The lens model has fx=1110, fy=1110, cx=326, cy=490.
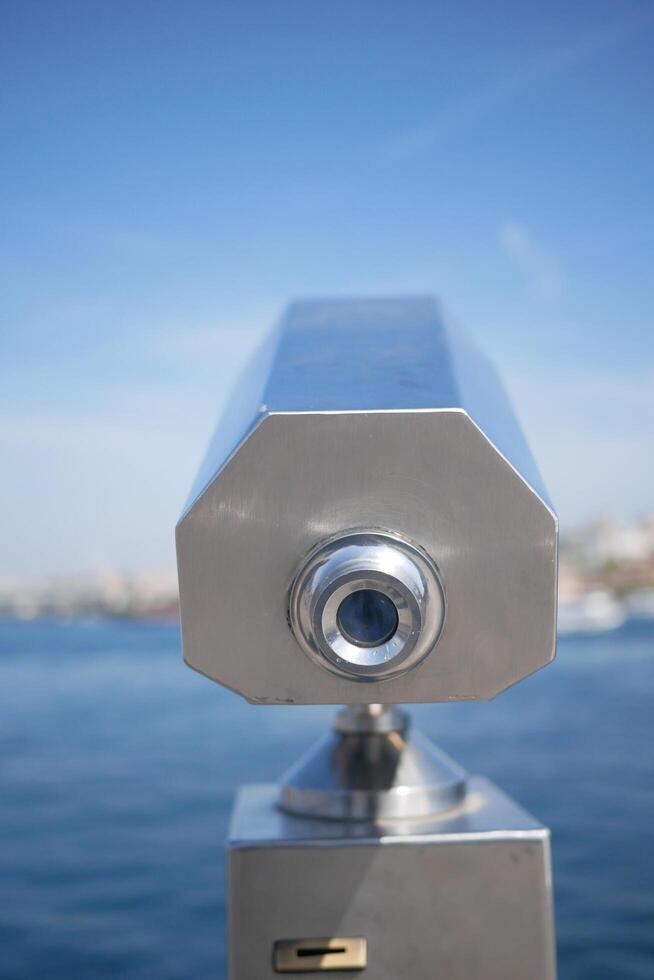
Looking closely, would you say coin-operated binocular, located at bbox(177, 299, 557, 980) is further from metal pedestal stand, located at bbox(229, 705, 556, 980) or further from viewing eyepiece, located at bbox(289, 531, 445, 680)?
metal pedestal stand, located at bbox(229, 705, 556, 980)

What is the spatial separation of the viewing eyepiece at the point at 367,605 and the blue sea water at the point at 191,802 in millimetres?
4004

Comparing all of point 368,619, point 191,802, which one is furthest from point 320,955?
point 191,802

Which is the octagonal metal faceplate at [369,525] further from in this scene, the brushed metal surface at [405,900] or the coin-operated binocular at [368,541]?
the brushed metal surface at [405,900]

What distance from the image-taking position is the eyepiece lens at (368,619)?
67 cm

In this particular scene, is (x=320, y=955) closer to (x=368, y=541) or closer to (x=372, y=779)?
(x=372, y=779)

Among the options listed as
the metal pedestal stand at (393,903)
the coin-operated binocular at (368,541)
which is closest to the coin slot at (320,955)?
the metal pedestal stand at (393,903)

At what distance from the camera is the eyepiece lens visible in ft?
2.21

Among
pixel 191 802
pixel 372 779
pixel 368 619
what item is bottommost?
pixel 191 802

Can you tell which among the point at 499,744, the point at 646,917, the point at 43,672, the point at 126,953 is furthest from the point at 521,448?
the point at 43,672

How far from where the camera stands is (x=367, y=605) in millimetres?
678

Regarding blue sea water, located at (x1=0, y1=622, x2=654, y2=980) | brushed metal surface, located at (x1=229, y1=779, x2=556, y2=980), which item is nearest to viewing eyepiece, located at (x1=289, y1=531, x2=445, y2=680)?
brushed metal surface, located at (x1=229, y1=779, x2=556, y2=980)

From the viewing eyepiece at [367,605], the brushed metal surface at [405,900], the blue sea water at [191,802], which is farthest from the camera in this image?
the blue sea water at [191,802]

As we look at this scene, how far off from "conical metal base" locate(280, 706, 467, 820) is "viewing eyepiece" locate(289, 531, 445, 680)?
23 centimetres

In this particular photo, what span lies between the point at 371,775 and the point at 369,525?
1.02 ft
